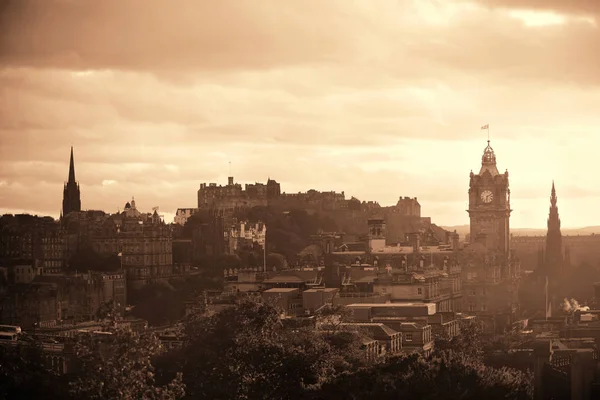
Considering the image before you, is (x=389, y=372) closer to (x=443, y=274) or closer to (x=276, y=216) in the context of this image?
(x=443, y=274)

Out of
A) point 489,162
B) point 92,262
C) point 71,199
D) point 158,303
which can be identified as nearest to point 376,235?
point 489,162

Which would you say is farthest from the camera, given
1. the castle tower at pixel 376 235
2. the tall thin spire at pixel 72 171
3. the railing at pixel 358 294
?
the tall thin spire at pixel 72 171

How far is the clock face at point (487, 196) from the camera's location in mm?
136750

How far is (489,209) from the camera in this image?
137m

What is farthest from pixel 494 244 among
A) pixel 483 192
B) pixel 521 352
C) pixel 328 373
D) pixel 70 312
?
pixel 328 373


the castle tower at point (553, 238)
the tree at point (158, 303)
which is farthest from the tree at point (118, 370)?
the castle tower at point (553, 238)

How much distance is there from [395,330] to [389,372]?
31.3m

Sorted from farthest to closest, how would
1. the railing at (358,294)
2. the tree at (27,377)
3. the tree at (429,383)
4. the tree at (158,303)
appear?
the tree at (158,303)
the railing at (358,294)
the tree at (27,377)
the tree at (429,383)

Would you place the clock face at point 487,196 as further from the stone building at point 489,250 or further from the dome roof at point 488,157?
the dome roof at point 488,157

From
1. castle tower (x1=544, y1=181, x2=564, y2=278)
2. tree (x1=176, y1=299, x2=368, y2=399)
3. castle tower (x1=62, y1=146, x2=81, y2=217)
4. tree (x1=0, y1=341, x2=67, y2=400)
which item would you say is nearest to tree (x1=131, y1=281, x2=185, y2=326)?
castle tower (x1=62, y1=146, x2=81, y2=217)

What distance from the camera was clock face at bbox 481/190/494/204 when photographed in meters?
137

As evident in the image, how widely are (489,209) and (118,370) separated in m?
82.9

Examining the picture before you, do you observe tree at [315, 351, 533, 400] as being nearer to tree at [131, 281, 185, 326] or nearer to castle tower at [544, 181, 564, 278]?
tree at [131, 281, 185, 326]

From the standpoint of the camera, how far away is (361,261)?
13600cm
